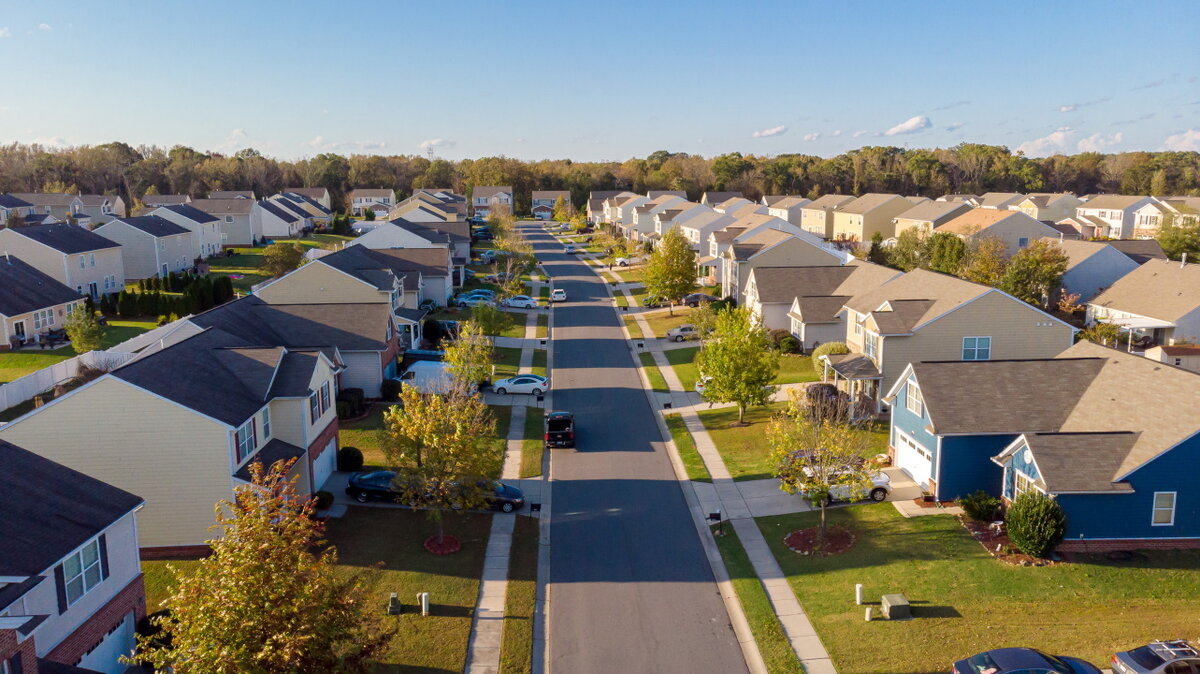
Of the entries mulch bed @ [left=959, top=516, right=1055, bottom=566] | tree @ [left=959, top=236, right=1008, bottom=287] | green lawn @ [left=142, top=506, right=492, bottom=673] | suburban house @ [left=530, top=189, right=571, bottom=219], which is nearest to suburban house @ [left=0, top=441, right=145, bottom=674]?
green lawn @ [left=142, top=506, right=492, bottom=673]

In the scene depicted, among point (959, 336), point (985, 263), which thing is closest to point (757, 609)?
point (959, 336)

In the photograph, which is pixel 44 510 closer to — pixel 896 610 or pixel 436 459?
pixel 436 459

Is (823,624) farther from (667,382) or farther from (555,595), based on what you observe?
(667,382)

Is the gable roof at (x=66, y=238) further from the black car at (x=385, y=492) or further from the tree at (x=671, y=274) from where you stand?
the black car at (x=385, y=492)

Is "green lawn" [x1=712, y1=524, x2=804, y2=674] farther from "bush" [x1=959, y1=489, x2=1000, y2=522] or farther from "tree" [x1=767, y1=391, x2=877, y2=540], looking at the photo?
"bush" [x1=959, y1=489, x2=1000, y2=522]

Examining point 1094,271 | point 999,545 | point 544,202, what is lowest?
point 999,545

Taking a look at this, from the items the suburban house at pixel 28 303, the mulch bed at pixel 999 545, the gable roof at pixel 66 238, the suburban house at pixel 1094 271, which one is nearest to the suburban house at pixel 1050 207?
the suburban house at pixel 1094 271
